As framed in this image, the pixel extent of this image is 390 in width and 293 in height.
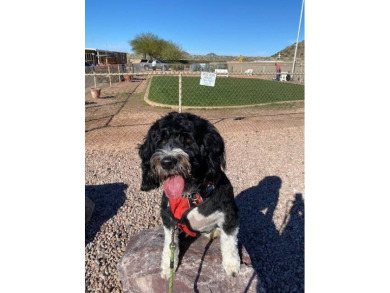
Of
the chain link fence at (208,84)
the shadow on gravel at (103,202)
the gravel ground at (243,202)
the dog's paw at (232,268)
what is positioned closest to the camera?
the dog's paw at (232,268)

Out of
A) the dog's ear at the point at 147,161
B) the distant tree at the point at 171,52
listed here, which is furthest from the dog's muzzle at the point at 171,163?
the distant tree at the point at 171,52

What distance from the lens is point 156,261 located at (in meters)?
2.72

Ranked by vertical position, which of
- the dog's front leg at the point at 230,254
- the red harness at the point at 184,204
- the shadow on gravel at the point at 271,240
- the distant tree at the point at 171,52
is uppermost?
the distant tree at the point at 171,52

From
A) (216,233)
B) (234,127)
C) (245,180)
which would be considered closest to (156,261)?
(216,233)

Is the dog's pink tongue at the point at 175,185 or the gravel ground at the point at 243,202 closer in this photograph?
the dog's pink tongue at the point at 175,185

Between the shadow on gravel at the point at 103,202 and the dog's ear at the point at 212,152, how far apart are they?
238 cm

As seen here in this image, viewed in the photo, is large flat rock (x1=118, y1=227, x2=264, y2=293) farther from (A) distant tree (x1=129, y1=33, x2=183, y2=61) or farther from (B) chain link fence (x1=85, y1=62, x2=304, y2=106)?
(A) distant tree (x1=129, y1=33, x2=183, y2=61)

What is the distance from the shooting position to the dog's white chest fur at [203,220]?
2465 mm

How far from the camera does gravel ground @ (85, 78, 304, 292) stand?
3264 mm

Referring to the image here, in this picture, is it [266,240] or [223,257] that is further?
[266,240]

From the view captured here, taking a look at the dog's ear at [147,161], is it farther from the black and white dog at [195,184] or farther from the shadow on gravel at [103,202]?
the shadow on gravel at [103,202]
